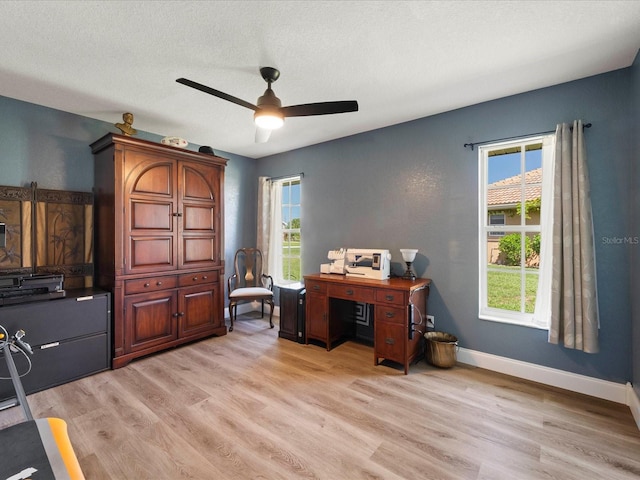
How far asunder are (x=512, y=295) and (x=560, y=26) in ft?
7.00

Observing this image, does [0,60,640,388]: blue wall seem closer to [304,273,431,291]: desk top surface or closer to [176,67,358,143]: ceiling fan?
[304,273,431,291]: desk top surface

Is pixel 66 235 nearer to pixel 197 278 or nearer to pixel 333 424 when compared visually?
pixel 197 278

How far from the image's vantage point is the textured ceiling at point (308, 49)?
5.56 feet

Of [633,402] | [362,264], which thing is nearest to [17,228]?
[362,264]

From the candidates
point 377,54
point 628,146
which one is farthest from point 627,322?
point 377,54

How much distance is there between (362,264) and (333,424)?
1.64 meters

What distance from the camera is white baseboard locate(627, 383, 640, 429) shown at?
6.57 feet

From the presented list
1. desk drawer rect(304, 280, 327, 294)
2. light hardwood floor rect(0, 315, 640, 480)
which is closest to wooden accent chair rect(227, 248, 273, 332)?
desk drawer rect(304, 280, 327, 294)

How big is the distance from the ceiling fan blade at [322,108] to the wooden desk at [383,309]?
1598 millimetres

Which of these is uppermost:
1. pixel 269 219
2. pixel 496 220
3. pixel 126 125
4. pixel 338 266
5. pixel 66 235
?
pixel 126 125

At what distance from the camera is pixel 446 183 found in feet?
10.0

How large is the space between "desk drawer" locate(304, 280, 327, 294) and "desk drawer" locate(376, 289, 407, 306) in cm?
65

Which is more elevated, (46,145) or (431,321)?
(46,145)

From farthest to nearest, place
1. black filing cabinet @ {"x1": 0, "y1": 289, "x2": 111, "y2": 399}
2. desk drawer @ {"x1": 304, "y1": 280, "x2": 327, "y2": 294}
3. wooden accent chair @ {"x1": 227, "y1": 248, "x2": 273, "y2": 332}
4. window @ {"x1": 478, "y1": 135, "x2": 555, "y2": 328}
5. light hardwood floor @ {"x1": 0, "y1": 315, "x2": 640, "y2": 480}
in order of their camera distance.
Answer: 1. wooden accent chair @ {"x1": 227, "y1": 248, "x2": 273, "y2": 332}
2. desk drawer @ {"x1": 304, "y1": 280, "x2": 327, "y2": 294}
3. window @ {"x1": 478, "y1": 135, "x2": 555, "y2": 328}
4. black filing cabinet @ {"x1": 0, "y1": 289, "x2": 111, "y2": 399}
5. light hardwood floor @ {"x1": 0, "y1": 315, "x2": 640, "y2": 480}
